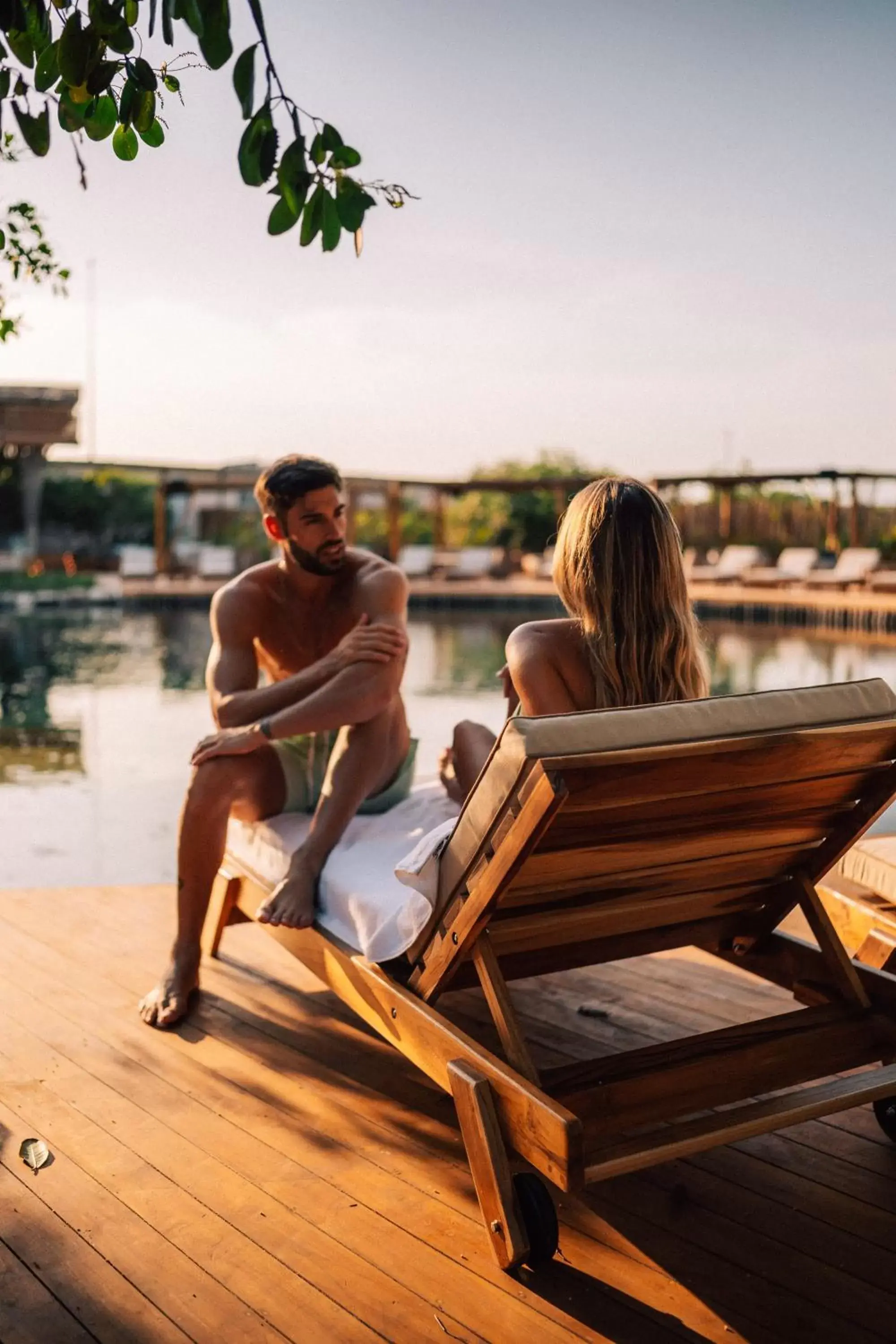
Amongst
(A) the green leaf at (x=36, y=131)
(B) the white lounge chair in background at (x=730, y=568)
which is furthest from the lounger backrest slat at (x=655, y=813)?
(B) the white lounge chair in background at (x=730, y=568)

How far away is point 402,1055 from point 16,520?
2137cm

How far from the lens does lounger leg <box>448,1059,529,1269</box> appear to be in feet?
5.82

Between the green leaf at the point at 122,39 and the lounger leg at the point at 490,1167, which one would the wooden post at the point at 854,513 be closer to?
the lounger leg at the point at 490,1167

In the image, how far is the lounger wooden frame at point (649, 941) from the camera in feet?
5.74

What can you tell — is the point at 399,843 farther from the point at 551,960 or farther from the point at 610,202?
the point at 610,202

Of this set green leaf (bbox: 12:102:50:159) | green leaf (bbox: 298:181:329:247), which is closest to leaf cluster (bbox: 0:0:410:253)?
green leaf (bbox: 298:181:329:247)

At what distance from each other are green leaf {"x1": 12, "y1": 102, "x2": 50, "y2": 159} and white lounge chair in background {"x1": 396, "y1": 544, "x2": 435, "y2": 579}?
1821cm

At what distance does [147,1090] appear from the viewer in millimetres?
2389

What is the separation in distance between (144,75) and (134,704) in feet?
28.1

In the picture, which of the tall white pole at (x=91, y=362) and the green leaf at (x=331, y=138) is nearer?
the green leaf at (x=331, y=138)

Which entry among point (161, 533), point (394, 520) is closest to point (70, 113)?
point (161, 533)

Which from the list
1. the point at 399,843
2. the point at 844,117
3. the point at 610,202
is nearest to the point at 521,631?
the point at 399,843

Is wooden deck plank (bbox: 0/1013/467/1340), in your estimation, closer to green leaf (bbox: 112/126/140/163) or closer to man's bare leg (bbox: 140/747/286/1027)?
man's bare leg (bbox: 140/747/286/1027)

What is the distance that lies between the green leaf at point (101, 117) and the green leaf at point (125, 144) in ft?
0.09
